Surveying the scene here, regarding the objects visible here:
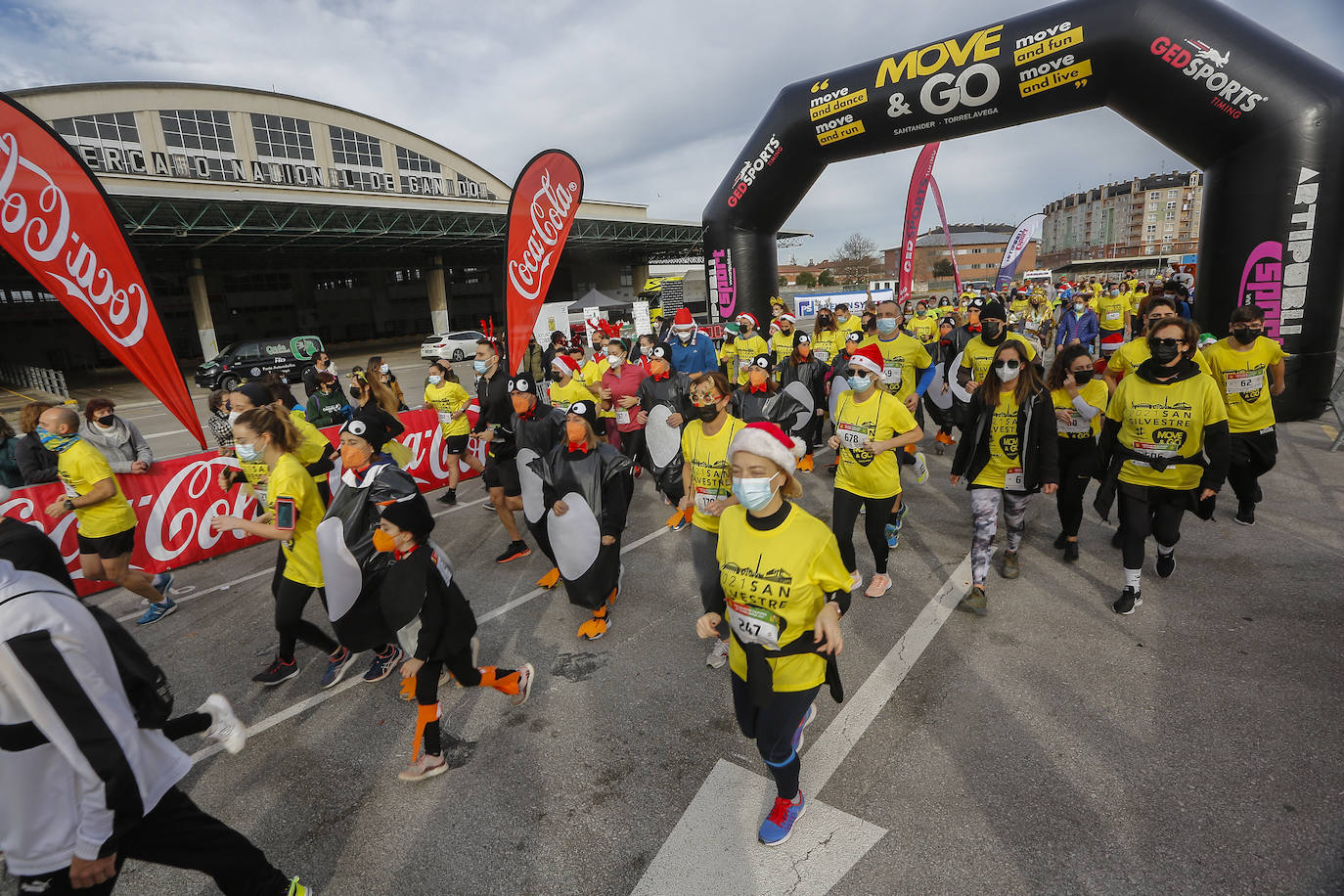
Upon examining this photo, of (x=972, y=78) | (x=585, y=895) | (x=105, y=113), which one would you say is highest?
(x=105, y=113)

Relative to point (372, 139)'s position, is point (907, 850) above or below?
below

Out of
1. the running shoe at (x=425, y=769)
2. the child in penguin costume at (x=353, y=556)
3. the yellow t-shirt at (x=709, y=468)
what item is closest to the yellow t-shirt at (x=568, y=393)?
the yellow t-shirt at (x=709, y=468)

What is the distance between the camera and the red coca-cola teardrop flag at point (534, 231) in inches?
272

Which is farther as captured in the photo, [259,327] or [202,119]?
[259,327]

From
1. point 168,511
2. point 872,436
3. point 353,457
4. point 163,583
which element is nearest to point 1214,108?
point 872,436

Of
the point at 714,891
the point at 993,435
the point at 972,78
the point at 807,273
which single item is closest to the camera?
the point at 714,891

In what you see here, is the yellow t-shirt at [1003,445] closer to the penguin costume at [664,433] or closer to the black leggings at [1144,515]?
the black leggings at [1144,515]

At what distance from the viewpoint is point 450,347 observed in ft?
92.6

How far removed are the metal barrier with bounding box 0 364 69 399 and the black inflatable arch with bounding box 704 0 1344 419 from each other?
87.2ft

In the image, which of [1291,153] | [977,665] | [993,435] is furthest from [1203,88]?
[977,665]

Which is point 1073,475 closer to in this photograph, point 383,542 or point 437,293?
point 383,542

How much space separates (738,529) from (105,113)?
158 feet

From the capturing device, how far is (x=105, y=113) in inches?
1348

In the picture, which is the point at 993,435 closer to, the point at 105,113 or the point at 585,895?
the point at 585,895
